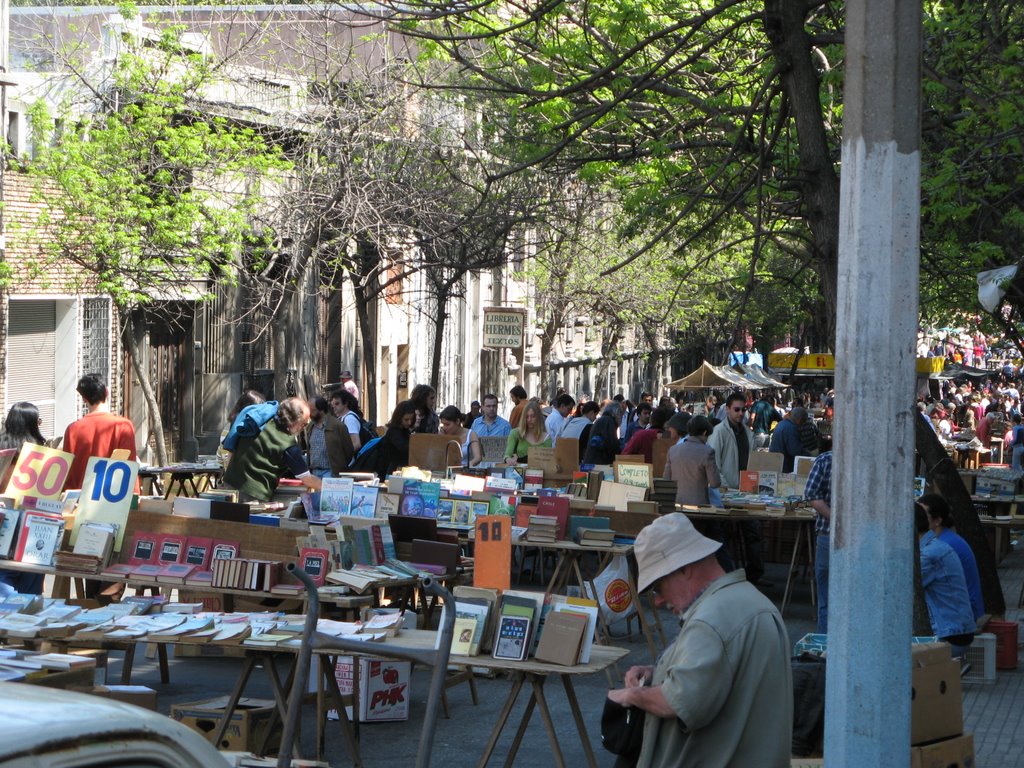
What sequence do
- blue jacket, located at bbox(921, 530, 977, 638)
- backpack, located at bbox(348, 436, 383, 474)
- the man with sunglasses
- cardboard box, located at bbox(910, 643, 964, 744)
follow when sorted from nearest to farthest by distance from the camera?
cardboard box, located at bbox(910, 643, 964, 744), blue jacket, located at bbox(921, 530, 977, 638), the man with sunglasses, backpack, located at bbox(348, 436, 383, 474)

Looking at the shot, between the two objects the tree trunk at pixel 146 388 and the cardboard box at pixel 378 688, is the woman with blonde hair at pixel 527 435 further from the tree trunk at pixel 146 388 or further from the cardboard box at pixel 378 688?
the cardboard box at pixel 378 688

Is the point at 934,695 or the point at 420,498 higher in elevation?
the point at 420,498

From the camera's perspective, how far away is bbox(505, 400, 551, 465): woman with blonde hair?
16.8 meters

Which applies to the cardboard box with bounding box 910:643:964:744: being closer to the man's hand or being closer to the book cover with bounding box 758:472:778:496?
the man's hand

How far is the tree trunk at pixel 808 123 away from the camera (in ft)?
25.2

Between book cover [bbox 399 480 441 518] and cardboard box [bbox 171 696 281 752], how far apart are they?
14.4 ft

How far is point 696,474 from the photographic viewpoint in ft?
46.7

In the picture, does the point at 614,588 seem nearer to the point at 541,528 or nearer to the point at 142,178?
the point at 541,528

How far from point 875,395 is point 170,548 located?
21.2 feet

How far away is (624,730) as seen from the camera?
497 cm

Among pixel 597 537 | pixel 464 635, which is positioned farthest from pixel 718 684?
pixel 597 537

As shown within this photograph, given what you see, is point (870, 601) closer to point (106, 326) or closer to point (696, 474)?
point (696, 474)

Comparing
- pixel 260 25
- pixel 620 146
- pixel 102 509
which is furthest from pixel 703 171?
pixel 260 25

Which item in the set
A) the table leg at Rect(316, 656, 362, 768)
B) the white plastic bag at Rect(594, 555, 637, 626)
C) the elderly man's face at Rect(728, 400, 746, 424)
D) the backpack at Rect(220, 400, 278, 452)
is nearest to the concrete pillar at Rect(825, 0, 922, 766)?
the table leg at Rect(316, 656, 362, 768)
